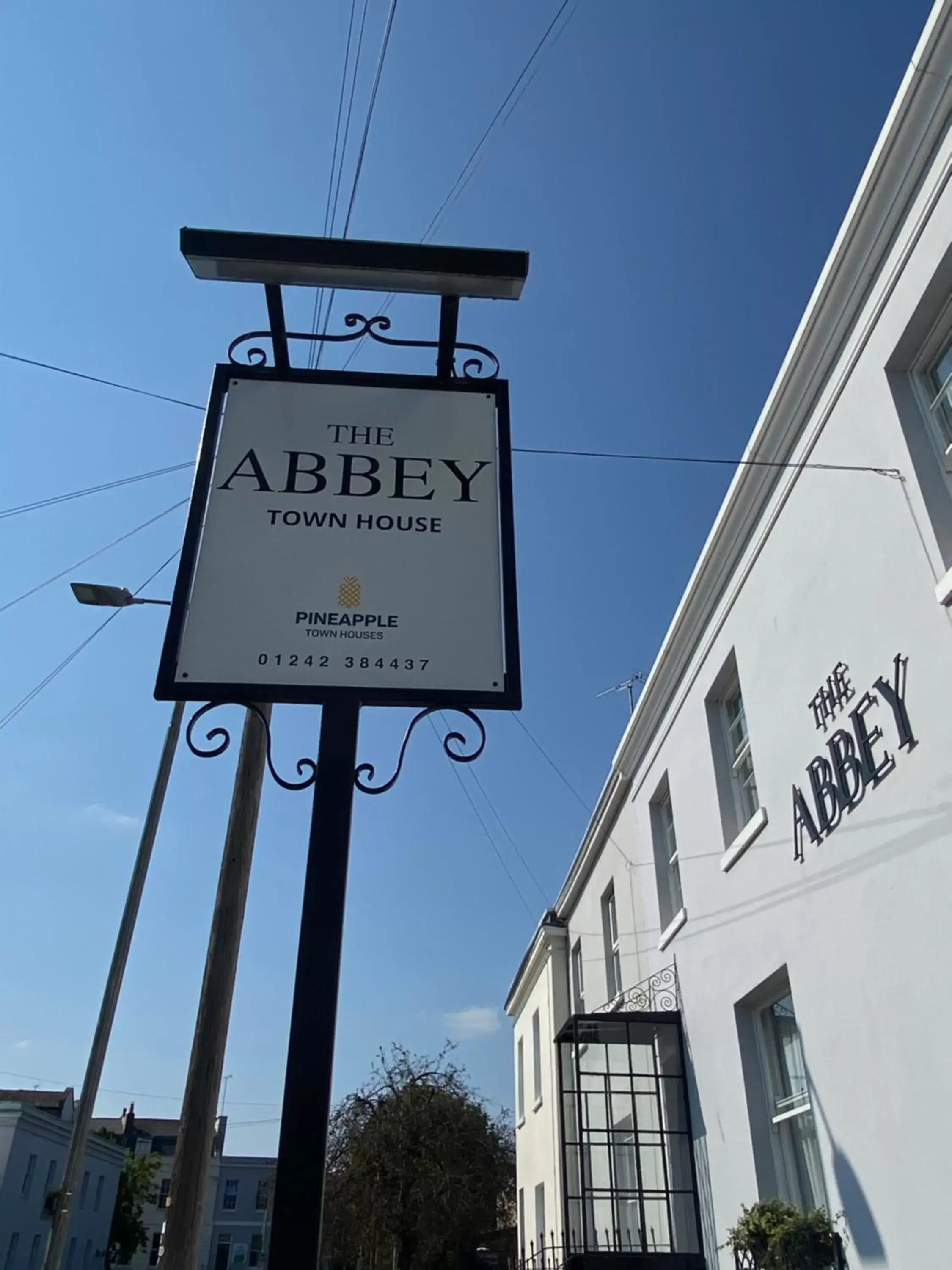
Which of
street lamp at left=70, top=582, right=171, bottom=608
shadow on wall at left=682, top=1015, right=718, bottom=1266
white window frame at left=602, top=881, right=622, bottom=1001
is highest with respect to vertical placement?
street lamp at left=70, top=582, right=171, bottom=608

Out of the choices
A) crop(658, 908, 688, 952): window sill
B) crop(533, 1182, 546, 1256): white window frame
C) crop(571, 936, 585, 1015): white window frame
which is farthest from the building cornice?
crop(658, 908, 688, 952): window sill

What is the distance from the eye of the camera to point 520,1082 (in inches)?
803

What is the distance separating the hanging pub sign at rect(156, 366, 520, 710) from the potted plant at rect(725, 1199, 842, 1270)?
529cm

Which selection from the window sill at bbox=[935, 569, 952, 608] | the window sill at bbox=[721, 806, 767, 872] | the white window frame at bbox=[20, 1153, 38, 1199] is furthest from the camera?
the white window frame at bbox=[20, 1153, 38, 1199]

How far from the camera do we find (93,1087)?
1141cm

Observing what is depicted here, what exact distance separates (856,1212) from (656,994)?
14.6ft

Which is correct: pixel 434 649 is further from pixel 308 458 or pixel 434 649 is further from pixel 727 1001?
pixel 727 1001

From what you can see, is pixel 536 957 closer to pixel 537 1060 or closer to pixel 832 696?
pixel 537 1060

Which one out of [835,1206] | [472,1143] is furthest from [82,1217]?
[835,1206]

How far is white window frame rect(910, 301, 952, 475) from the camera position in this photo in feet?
19.0

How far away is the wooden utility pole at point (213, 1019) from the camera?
6.01 meters

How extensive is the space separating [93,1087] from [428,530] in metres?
10.9

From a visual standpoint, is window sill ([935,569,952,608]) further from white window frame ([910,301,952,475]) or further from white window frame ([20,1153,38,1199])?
white window frame ([20,1153,38,1199])

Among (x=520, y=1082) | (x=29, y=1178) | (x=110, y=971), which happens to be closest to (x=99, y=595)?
(x=110, y=971)
